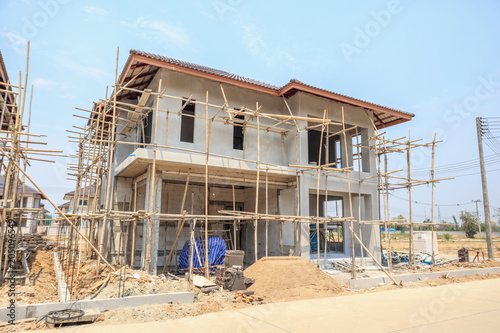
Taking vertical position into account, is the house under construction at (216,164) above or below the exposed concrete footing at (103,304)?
above

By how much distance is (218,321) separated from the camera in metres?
6.30

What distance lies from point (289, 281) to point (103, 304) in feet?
16.7

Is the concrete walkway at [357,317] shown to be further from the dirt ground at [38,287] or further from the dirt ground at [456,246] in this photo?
the dirt ground at [456,246]

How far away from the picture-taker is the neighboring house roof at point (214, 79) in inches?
435

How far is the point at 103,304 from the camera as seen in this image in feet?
22.4

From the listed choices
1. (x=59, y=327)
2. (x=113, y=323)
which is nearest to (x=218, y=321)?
(x=113, y=323)

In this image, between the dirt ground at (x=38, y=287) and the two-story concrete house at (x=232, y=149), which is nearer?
the dirt ground at (x=38, y=287)

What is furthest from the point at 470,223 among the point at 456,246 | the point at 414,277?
Result: the point at 414,277

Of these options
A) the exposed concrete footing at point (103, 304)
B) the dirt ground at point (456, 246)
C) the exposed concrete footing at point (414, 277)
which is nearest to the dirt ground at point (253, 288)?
the exposed concrete footing at point (103, 304)

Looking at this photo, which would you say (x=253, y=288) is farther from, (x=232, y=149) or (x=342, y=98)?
(x=342, y=98)

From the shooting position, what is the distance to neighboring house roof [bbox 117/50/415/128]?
1105cm

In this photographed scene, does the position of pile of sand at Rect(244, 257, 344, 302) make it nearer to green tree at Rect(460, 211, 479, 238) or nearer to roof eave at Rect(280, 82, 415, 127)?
roof eave at Rect(280, 82, 415, 127)

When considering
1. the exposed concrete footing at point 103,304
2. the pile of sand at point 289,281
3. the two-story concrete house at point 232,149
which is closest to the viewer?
the exposed concrete footing at point 103,304

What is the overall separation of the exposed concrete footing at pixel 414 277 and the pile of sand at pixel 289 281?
103 centimetres
